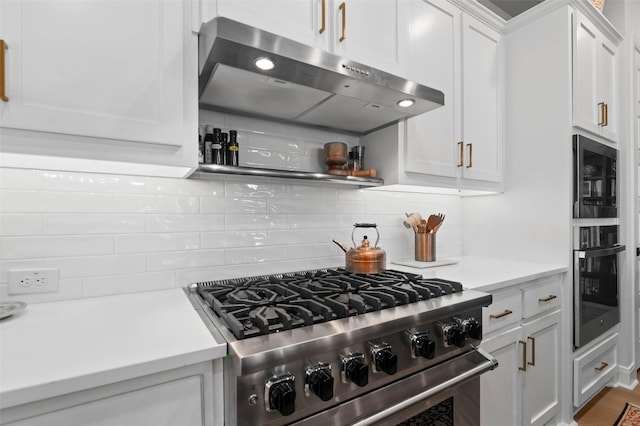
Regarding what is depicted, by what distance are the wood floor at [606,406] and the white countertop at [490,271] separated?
96 cm

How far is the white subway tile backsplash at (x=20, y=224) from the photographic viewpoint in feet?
3.63

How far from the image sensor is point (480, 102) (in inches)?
81.3

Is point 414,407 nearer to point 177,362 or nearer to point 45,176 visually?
point 177,362

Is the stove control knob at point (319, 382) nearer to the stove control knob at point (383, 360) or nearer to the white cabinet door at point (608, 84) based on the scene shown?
the stove control knob at point (383, 360)

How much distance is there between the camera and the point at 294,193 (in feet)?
5.59

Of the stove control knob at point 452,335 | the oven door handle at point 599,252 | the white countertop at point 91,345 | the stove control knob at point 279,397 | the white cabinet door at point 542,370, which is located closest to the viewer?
the white countertop at point 91,345

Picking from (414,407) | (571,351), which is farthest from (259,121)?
(571,351)

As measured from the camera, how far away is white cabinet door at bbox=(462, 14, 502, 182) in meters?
1.97

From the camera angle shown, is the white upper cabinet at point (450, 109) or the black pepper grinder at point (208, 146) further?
the white upper cabinet at point (450, 109)

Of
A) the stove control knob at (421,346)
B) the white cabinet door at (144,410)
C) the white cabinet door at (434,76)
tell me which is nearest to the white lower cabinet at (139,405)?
the white cabinet door at (144,410)

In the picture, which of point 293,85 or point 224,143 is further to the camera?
point 224,143

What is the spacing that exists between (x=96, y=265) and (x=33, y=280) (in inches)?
7.1

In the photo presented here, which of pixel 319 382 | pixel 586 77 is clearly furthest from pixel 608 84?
pixel 319 382

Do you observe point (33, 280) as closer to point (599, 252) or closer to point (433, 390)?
point (433, 390)
